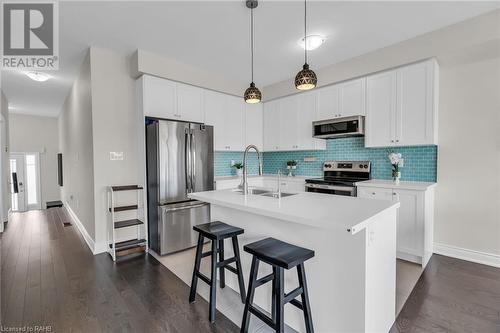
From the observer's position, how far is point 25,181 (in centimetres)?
732

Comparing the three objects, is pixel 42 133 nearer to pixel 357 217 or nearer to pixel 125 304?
pixel 125 304

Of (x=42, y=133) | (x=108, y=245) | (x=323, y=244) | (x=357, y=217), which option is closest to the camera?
(x=357, y=217)

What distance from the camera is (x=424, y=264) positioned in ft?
9.37

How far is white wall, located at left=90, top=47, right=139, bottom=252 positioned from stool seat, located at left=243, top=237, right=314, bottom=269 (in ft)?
8.15

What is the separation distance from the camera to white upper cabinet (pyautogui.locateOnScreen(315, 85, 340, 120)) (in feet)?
12.8

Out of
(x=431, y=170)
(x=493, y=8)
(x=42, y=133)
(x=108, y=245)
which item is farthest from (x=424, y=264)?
(x=42, y=133)

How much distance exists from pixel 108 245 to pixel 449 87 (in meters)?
5.02

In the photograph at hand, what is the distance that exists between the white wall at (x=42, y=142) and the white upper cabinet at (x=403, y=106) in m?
9.18

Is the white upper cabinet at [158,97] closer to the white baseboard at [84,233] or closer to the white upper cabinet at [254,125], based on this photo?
the white upper cabinet at [254,125]

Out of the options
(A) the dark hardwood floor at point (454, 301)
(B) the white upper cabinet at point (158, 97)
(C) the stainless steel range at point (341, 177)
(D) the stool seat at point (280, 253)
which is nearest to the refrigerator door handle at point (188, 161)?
(B) the white upper cabinet at point (158, 97)

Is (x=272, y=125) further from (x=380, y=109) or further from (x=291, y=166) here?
(x=380, y=109)

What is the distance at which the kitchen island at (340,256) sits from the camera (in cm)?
144

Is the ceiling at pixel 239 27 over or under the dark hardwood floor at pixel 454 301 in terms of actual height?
over

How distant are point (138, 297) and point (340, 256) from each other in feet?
6.21
